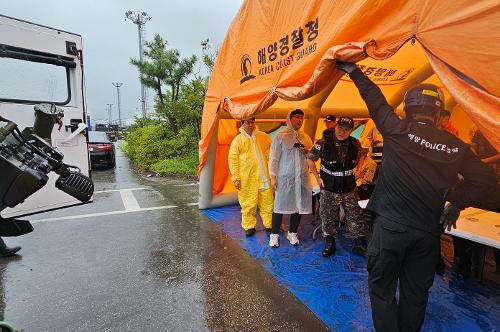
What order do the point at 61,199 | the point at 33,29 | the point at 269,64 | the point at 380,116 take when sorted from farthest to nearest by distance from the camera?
the point at 61,199
the point at 269,64
the point at 33,29
the point at 380,116

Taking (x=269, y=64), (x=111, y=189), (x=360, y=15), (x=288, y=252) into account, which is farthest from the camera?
(x=111, y=189)

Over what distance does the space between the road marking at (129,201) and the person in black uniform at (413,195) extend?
18.0 feet

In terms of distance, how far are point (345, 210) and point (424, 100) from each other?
6.88ft

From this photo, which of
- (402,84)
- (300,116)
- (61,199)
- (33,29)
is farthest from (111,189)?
(402,84)

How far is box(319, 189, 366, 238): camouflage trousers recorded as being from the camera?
11.7 feet

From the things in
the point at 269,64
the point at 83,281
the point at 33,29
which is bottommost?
the point at 83,281

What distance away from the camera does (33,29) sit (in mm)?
2961

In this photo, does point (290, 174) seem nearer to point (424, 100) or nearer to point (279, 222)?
point (279, 222)

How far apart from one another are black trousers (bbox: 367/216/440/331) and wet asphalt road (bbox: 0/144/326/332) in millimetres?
722

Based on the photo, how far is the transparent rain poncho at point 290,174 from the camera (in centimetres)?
394

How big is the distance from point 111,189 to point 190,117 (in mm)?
4066

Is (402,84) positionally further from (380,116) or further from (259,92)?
(380,116)

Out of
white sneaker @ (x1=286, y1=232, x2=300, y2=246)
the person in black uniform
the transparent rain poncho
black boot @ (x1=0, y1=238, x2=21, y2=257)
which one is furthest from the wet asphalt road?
the transparent rain poncho

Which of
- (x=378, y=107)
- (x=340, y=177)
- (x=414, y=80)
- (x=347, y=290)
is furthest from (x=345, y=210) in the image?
(x=414, y=80)
